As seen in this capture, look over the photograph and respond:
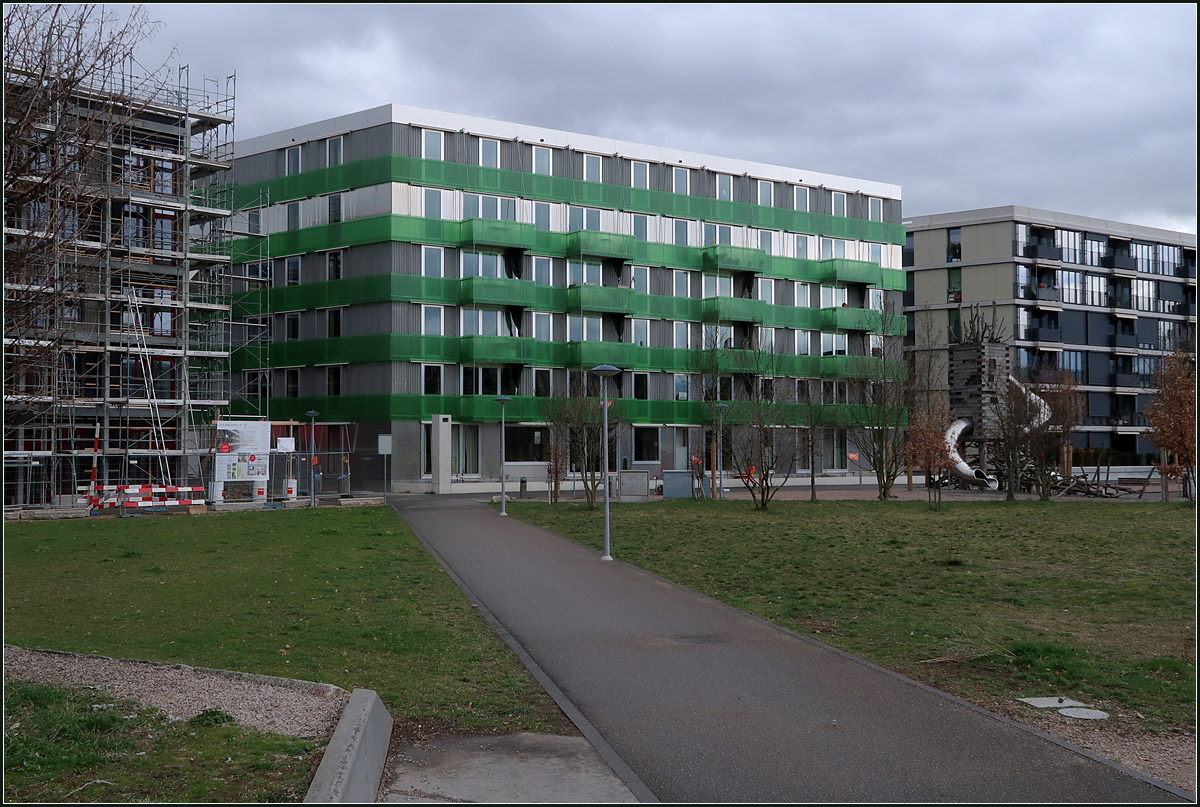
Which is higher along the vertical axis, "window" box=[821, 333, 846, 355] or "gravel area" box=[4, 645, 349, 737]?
"window" box=[821, 333, 846, 355]

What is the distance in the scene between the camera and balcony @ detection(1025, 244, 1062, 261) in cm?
7662

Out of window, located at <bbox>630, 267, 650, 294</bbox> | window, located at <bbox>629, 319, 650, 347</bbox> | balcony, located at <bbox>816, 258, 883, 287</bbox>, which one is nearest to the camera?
window, located at <bbox>629, 319, 650, 347</bbox>

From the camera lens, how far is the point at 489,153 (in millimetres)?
53750

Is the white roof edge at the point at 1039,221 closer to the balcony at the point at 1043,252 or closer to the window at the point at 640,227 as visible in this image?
the balcony at the point at 1043,252

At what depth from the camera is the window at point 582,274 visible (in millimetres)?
56250

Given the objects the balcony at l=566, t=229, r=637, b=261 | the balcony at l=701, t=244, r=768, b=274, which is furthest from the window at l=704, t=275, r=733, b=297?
the balcony at l=566, t=229, r=637, b=261

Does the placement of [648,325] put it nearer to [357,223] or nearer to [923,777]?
[357,223]

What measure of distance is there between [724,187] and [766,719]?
2205 inches

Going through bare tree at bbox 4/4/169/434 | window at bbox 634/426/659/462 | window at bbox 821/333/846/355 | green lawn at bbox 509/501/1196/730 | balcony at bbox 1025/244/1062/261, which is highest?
balcony at bbox 1025/244/1062/261

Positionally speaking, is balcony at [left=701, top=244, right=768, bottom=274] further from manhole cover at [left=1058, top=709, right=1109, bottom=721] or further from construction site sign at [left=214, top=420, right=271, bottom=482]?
manhole cover at [left=1058, top=709, right=1109, bottom=721]

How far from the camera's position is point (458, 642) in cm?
1195

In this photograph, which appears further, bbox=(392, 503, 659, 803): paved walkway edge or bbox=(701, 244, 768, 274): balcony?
bbox=(701, 244, 768, 274): balcony

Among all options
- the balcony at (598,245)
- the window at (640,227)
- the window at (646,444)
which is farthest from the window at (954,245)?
the window at (646,444)

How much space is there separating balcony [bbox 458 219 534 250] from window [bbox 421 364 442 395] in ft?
20.5
